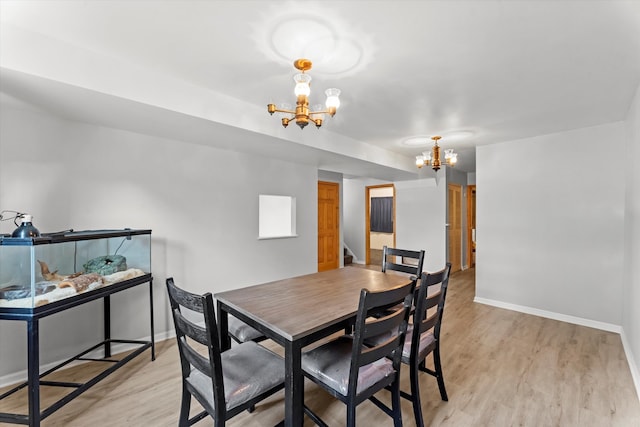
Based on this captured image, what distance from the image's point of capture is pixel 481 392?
2.11 m

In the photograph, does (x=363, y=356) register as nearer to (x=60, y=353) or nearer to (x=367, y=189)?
(x=60, y=353)

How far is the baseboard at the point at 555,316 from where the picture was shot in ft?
10.6

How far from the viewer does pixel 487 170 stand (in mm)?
4141

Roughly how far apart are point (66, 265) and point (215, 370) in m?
1.53

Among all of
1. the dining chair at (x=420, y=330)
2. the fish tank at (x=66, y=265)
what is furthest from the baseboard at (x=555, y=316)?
the fish tank at (x=66, y=265)

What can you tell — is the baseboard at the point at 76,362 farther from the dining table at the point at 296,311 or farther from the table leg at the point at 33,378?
the dining table at the point at 296,311

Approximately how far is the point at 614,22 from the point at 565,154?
2.46m

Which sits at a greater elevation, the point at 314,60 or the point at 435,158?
the point at 314,60

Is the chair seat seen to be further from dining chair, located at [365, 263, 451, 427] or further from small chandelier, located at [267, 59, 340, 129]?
small chandelier, located at [267, 59, 340, 129]

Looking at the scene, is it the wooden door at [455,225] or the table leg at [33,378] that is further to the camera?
the wooden door at [455,225]

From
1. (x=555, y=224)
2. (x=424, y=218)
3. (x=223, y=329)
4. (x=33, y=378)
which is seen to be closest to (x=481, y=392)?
(x=223, y=329)

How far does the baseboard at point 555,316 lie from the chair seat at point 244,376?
12.1 feet

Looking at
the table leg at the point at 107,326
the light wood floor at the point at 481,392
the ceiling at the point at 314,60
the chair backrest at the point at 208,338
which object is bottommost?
the light wood floor at the point at 481,392

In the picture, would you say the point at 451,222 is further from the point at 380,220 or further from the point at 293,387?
the point at 293,387
